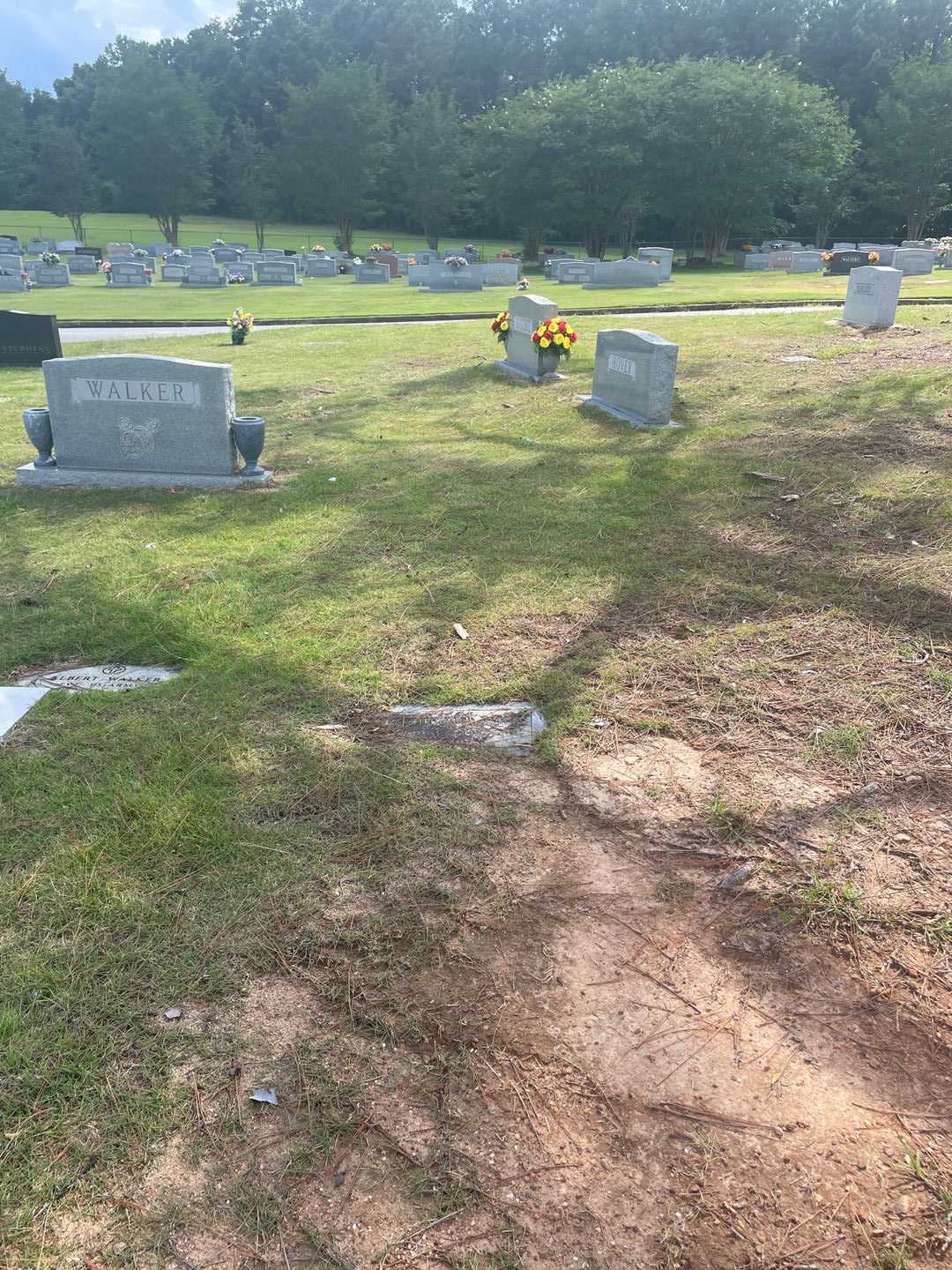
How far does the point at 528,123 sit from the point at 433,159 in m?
14.1

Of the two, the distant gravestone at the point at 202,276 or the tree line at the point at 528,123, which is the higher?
the tree line at the point at 528,123

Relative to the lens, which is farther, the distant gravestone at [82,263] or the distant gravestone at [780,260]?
the distant gravestone at [82,263]

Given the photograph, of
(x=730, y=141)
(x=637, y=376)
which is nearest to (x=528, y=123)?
(x=730, y=141)

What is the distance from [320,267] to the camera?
41062 millimetres

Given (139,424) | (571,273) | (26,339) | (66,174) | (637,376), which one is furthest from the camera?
(66,174)

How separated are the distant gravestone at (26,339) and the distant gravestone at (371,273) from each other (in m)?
23.5

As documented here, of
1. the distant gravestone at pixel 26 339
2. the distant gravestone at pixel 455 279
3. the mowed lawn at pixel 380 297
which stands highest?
the distant gravestone at pixel 455 279

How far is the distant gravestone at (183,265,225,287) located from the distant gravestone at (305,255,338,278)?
7.36 meters

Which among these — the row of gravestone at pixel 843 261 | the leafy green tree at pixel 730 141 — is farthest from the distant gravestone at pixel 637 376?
the leafy green tree at pixel 730 141

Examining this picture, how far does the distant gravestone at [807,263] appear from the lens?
3612cm

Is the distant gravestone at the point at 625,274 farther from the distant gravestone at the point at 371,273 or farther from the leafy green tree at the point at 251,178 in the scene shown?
the leafy green tree at the point at 251,178

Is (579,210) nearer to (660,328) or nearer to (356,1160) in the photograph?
(660,328)

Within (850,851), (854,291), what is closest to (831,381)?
(854,291)

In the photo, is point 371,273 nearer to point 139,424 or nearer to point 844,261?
point 844,261
